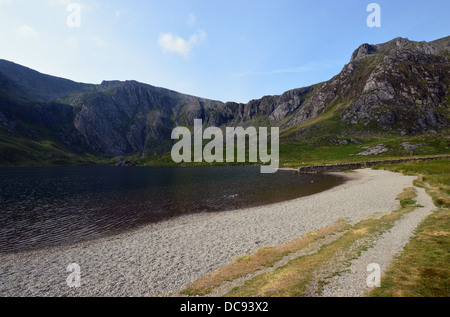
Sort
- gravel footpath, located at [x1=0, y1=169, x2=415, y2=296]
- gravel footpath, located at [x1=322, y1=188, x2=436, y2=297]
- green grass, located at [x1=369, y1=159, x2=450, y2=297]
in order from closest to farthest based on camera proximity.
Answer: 1. green grass, located at [x1=369, y1=159, x2=450, y2=297]
2. gravel footpath, located at [x1=322, y1=188, x2=436, y2=297]
3. gravel footpath, located at [x1=0, y1=169, x2=415, y2=296]

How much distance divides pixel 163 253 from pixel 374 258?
19.1 meters

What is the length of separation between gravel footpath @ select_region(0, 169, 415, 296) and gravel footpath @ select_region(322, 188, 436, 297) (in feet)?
21.4

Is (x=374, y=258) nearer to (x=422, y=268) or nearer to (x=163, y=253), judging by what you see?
(x=422, y=268)

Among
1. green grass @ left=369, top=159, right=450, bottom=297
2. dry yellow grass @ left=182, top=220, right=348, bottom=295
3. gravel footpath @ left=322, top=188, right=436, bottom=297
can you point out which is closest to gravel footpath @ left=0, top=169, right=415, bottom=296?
dry yellow grass @ left=182, top=220, right=348, bottom=295

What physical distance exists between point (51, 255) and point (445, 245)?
123 ft

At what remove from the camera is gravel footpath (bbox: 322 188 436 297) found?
462 inches

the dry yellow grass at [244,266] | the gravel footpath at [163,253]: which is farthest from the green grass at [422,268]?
the gravel footpath at [163,253]

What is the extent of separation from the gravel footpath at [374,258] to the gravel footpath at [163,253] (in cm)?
652

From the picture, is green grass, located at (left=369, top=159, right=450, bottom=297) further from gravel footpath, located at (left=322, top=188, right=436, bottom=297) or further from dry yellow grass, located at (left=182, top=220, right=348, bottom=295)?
dry yellow grass, located at (left=182, top=220, right=348, bottom=295)

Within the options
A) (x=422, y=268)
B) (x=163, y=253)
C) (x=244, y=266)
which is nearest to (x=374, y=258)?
(x=422, y=268)

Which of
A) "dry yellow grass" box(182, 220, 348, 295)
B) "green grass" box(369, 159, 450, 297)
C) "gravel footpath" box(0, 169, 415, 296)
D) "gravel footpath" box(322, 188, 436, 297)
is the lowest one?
"gravel footpath" box(0, 169, 415, 296)

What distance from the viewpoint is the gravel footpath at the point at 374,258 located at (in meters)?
11.7

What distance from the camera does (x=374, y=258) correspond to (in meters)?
15.4

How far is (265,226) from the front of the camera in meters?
30.0
